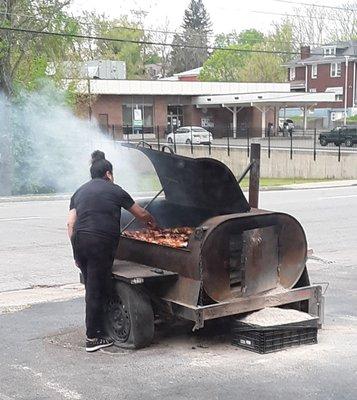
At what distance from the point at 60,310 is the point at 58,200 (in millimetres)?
13554

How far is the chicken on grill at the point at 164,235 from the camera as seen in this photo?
20.5 feet

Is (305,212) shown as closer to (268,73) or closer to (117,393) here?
(117,393)

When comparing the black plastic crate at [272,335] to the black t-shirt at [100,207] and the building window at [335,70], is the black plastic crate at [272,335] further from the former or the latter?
the building window at [335,70]

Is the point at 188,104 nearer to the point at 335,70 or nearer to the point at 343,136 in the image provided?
the point at 343,136

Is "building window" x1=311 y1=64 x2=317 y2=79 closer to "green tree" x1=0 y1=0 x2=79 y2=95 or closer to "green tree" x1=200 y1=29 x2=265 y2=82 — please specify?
"green tree" x1=200 y1=29 x2=265 y2=82

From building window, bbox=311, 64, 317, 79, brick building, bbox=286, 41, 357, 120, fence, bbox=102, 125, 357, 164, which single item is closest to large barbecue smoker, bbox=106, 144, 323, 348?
fence, bbox=102, 125, 357, 164

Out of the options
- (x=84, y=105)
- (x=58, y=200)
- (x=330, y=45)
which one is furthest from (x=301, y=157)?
(x=330, y=45)

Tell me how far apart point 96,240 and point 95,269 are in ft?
0.82

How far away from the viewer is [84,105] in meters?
36.7

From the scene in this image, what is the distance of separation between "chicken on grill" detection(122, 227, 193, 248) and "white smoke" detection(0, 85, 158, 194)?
15.3 meters

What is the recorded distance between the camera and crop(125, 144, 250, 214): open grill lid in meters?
6.26

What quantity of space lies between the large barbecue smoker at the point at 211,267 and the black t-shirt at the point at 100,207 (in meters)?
0.43

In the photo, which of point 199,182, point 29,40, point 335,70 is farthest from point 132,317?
point 335,70

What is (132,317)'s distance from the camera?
5.80m
